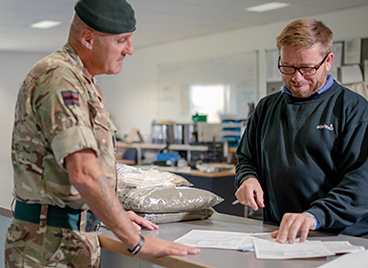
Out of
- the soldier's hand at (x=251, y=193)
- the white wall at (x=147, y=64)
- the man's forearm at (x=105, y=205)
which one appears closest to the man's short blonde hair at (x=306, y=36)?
the soldier's hand at (x=251, y=193)

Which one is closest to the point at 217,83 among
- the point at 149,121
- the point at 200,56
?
the point at 200,56

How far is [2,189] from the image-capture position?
2385mm

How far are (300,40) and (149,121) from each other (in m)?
6.46

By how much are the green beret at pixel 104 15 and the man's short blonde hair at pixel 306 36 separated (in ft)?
2.21

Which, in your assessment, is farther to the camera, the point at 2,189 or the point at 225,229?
the point at 2,189

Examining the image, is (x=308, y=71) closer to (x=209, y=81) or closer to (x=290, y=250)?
(x=290, y=250)

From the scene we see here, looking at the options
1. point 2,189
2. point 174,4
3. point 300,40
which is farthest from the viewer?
point 174,4

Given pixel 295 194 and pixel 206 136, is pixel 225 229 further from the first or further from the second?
pixel 206 136

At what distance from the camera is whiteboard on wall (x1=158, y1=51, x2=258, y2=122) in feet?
21.0

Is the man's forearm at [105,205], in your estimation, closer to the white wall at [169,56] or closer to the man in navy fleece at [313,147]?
the man in navy fleece at [313,147]

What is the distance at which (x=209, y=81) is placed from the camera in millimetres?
6957

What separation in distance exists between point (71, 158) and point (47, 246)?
0.98ft

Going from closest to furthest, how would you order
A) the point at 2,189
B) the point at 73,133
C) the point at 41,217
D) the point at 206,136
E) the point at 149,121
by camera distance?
the point at 73,133 → the point at 41,217 → the point at 2,189 → the point at 206,136 → the point at 149,121

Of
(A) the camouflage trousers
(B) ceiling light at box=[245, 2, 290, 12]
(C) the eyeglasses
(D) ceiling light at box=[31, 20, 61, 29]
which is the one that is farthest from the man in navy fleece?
(D) ceiling light at box=[31, 20, 61, 29]
